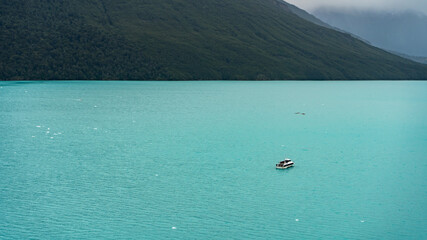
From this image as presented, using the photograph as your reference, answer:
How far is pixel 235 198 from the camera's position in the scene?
3359 centimetres

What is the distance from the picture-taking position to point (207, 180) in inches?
1523

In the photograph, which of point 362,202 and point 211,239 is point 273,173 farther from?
point 211,239

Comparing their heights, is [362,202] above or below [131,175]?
above

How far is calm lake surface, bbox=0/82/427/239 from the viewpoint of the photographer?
1093 inches

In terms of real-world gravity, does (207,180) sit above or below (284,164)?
below

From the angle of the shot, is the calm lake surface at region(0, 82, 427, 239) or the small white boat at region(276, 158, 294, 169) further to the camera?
the small white boat at region(276, 158, 294, 169)

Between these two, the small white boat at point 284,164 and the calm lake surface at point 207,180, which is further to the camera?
the small white boat at point 284,164

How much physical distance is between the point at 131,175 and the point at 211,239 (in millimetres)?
16029

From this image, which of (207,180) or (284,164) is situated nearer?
(207,180)

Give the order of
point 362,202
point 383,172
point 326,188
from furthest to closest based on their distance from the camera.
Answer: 1. point 383,172
2. point 326,188
3. point 362,202

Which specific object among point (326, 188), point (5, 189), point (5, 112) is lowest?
point (5, 112)

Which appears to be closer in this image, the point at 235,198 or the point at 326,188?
the point at 235,198

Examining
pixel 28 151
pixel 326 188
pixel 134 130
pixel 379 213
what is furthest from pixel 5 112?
pixel 379 213

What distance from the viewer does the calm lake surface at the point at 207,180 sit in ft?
91.0
